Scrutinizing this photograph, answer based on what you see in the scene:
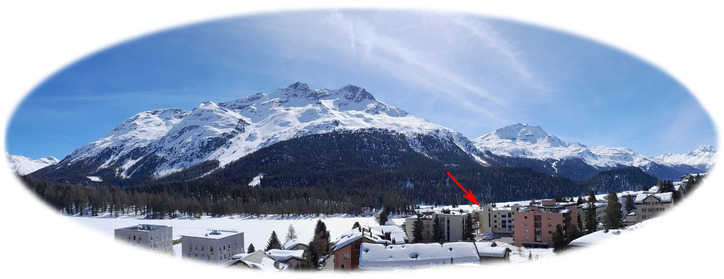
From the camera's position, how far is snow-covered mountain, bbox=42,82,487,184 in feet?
213

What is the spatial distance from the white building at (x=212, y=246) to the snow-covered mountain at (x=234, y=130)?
154ft

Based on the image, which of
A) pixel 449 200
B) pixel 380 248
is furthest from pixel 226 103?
pixel 380 248

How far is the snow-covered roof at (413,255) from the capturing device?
4328 mm

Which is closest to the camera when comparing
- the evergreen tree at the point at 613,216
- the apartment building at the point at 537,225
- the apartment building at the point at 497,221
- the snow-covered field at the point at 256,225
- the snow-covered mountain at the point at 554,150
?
the evergreen tree at the point at 613,216

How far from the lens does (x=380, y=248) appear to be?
490cm

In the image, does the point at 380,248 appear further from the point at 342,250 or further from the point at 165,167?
the point at 165,167

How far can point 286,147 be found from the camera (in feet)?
165

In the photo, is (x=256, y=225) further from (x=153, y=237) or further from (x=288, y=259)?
(x=288, y=259)

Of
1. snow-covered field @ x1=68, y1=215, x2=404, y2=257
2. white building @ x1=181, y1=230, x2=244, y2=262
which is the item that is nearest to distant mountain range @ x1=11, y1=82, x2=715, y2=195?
snow-covered field @ x1=68, y1=215, x2=404, y2=257

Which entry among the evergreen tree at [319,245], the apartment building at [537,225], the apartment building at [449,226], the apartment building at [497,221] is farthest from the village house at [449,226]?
the evergreen tree at [319,245]

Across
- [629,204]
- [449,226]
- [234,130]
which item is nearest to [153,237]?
[449,226]

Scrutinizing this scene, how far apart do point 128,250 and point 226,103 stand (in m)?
99.1

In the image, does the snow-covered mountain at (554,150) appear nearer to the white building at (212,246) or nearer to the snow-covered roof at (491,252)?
the white building at (212,246)

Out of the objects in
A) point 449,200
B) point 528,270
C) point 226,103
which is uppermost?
point 226,103
